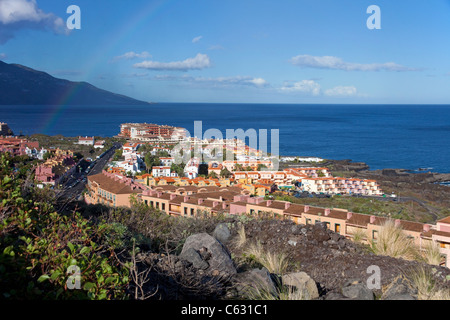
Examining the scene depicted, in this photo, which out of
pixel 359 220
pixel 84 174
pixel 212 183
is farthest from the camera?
Result: pixel 84 174

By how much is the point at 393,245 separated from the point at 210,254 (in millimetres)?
2578

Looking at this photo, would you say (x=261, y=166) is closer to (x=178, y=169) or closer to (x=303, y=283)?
(x=178, y=169)

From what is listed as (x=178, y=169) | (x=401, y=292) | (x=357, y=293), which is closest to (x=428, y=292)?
(x=401, y=292)

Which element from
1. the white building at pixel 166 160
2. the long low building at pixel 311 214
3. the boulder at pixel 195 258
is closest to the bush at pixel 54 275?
the boulder at pixel 195 258

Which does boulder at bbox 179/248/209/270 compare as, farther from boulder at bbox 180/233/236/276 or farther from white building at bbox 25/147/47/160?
white building at bbox 25/147/47/160

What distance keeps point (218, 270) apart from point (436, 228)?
29.9 ft

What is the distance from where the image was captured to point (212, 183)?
91.7 feet

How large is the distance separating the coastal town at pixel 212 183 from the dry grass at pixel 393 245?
34 centimetres

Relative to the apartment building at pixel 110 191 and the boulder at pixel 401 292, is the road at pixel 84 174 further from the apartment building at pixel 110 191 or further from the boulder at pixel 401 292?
the boulder at pixel 401 292

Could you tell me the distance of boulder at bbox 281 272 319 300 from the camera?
3.09 metres

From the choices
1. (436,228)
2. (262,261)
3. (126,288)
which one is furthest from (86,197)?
(126,288)

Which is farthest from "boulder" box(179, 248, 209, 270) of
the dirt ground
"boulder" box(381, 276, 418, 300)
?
"boulder" box(381, 276, 418, 300)

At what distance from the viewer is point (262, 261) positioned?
13.4 ft
